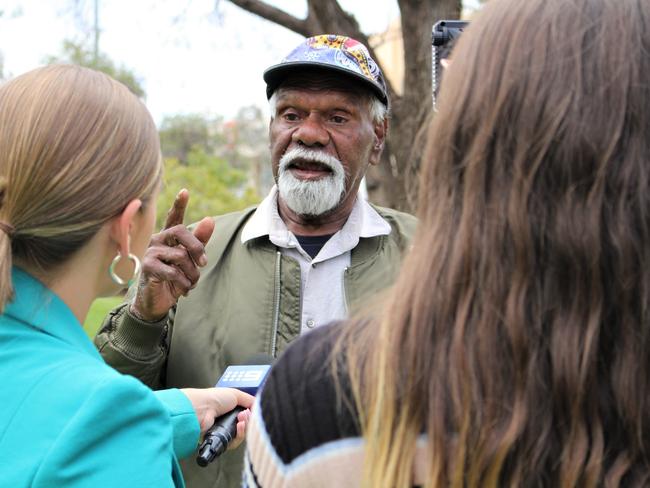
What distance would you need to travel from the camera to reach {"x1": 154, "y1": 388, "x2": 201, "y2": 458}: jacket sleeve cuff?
178 cm

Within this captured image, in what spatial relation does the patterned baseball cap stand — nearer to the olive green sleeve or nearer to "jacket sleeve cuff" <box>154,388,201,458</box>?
the olive green sleeve

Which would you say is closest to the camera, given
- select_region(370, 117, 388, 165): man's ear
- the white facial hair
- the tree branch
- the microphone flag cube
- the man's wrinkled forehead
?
the microphone flag cube

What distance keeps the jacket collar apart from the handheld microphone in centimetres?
42

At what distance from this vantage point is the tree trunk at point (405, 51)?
6.67 meters

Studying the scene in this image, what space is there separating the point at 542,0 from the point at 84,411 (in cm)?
98

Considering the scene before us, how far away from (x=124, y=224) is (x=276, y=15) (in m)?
5.85

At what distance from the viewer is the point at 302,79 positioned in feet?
9.90

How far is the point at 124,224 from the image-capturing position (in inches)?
62.2

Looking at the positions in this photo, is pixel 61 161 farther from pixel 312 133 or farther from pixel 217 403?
pixel 312 133

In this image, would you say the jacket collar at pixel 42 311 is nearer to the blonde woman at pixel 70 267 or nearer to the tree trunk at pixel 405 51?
the blonde woman at pixel 70 267

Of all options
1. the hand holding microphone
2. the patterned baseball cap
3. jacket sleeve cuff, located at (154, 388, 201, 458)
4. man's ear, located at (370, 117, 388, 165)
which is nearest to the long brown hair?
jacket sleeve cuff, located at (154, 388, 201, 458)

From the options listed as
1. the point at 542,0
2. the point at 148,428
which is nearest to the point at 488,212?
the point at 542,0

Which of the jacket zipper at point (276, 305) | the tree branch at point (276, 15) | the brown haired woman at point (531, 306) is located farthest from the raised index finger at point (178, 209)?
the tree branch at point (276, 15)

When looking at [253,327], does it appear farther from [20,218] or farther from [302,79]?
[20,218]
